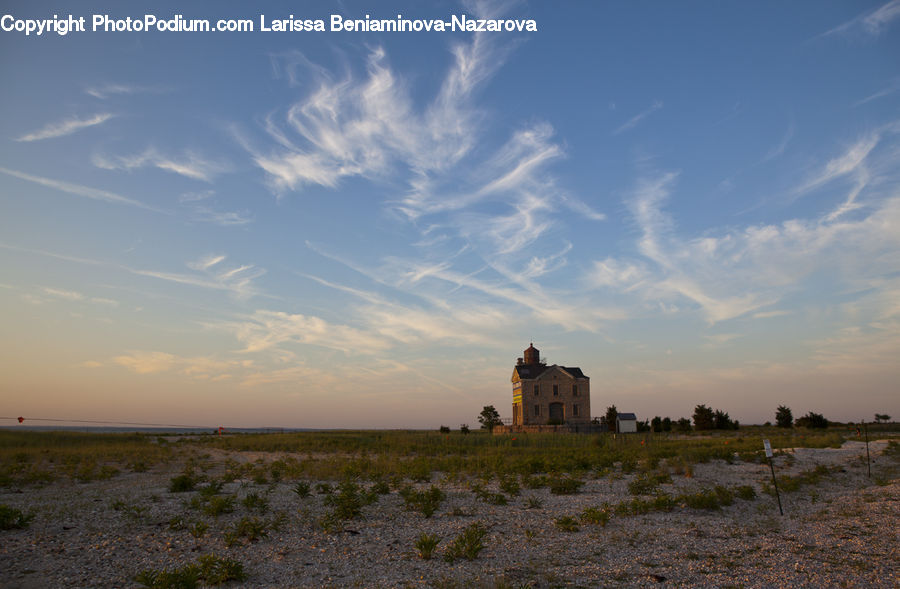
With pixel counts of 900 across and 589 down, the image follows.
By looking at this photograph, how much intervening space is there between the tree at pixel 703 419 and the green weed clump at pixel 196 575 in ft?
174

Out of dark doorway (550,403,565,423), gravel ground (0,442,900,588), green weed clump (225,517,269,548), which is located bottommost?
gravel ground (0,442,900,588)

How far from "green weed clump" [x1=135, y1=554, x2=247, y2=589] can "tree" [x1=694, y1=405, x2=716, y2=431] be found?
53.2 meters

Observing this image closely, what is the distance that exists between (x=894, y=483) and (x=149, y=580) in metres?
20.2

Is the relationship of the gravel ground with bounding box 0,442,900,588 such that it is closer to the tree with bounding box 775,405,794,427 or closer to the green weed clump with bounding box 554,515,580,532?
the green weed clump with bounding box 554,515,580,532

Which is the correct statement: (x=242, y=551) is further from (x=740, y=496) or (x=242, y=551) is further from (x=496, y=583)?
(x=740, y=496)

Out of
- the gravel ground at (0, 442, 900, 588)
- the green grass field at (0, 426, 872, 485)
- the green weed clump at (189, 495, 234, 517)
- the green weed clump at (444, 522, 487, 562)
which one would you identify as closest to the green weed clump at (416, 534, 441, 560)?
the gravel ground at (0, 442, 900, 588)

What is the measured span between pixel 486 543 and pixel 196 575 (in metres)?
4.89

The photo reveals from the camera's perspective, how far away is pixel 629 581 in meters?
7.91

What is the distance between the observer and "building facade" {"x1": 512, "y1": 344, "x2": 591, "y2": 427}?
55875 millimetres

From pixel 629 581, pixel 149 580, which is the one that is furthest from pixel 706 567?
pixel 149 580

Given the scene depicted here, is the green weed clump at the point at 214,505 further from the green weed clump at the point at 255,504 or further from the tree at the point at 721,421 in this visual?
the tree at the point at 721,421

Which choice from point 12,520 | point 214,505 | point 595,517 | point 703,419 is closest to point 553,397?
point 703,419

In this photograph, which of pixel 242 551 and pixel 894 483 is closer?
pixel 242 551

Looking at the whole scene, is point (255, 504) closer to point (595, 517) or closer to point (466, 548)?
point (466, 548)
